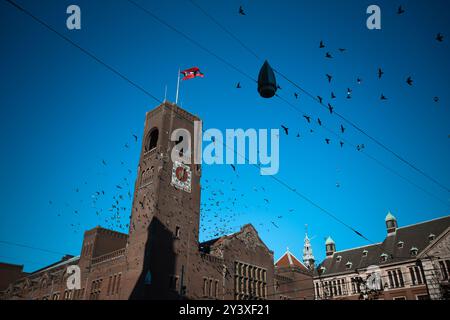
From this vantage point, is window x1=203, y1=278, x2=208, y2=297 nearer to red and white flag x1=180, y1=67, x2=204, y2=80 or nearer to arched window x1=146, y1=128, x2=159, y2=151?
arched window x1=146, y1=128, x2=159, y2=151

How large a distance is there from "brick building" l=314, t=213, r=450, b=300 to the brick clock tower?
52.9 feet

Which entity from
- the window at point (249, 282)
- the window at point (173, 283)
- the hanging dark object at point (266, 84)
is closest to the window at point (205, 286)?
the window at point (173, 283)

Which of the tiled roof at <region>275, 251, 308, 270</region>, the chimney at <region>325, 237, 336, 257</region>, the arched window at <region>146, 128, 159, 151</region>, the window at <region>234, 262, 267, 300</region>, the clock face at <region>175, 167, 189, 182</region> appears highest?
the arched window at <region>146, 128, 159, 151</region>

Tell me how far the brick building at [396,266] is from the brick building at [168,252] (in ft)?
33.1

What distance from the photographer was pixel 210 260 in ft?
131

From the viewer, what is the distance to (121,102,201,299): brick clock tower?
33.5 meters

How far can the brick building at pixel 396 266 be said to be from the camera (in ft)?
145

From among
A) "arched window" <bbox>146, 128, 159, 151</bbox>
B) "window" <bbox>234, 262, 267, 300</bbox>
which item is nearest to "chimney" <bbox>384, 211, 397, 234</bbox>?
"window" <bbox>234, 262, 267, 300</bbox>

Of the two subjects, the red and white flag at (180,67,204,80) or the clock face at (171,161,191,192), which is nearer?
the red and white flag at (180,67,204,80)

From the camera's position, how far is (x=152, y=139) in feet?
142

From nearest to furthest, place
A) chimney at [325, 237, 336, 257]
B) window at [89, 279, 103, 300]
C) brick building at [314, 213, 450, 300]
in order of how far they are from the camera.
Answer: window at [89, 279, 103, 300] → brick building at [314, 213, 450, 300] → chimney at [325, 237, 336, 257]

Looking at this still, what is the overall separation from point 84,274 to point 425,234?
46.9m

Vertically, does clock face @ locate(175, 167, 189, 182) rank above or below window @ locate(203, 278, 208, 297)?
above
